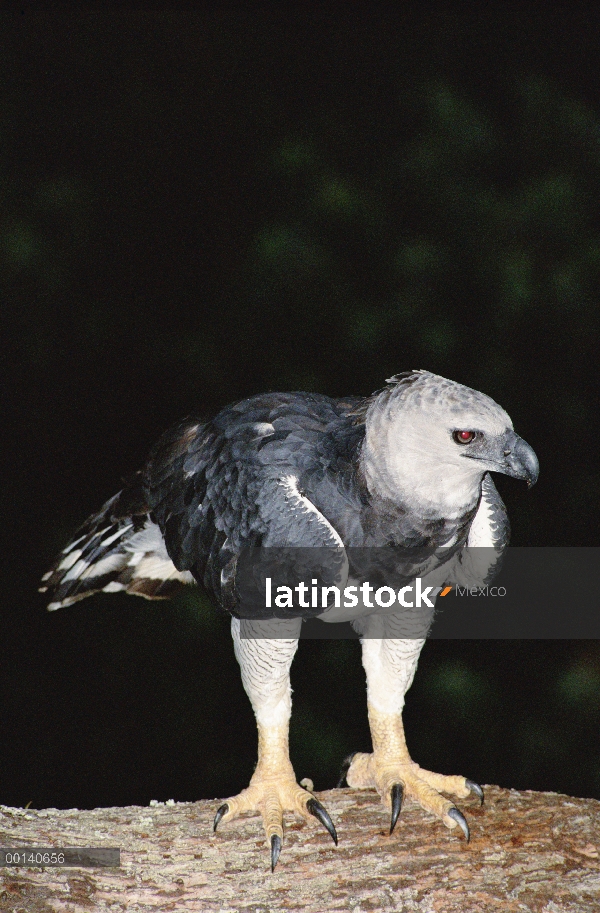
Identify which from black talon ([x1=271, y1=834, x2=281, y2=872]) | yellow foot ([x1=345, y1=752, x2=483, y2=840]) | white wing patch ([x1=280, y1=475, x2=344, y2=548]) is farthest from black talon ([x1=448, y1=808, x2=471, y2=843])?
white wing patch ([x1=280, y1=475, x2=344, y2=548])

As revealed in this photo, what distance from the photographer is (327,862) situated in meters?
1.80

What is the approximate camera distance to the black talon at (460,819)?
1.86m

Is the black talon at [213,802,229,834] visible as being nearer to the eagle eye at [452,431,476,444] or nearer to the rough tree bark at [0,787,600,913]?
the rough tree bark at [0,787,600,913]

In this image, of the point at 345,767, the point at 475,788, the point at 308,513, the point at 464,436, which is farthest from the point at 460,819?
the point at 464,436

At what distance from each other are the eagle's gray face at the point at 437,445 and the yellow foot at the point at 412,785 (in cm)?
64

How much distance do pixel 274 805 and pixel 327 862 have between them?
0.58ft

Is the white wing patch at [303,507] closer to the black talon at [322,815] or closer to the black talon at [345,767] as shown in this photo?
the black talon at [322,815]

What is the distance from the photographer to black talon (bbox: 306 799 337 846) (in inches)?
72.8

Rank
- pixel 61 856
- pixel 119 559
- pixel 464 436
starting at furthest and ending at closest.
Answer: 1. pixel 119 559
2. pixel 61 856
3. pixel 464 436

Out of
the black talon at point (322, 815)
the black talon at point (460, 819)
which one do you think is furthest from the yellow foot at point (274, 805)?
the black talon at point (460, 819)

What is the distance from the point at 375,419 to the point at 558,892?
0.93 m

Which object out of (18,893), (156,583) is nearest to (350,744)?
(156,583)

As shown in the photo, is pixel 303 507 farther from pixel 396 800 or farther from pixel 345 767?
pixel 345 767

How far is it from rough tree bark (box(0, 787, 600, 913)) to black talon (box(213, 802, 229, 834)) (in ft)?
0.05
